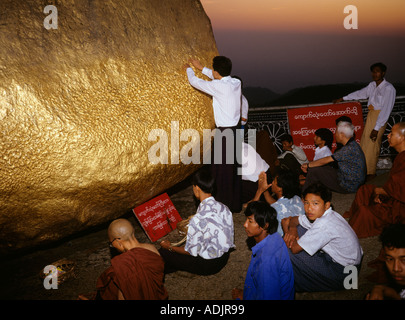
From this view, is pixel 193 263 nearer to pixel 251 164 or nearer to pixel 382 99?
pixel 251 164

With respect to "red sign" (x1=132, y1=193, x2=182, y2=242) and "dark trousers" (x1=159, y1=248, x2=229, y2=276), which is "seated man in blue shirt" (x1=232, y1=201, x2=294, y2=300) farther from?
"red sign" (x1=132, y1=193, x2=182, y2=242)

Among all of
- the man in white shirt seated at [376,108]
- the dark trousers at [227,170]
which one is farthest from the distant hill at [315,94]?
the dark trousers at [227,170]

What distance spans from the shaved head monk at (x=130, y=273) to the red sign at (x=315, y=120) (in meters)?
4.71

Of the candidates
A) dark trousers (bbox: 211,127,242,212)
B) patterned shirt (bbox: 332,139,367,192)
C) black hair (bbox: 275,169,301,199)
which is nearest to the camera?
black hair (bbox: 275,169,301,199)

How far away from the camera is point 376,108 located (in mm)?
5480

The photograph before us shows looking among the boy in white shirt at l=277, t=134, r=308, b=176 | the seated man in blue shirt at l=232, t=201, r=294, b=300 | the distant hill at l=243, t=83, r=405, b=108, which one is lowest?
the seated man in blue shirt at l=232, t=201, r=294, b=300

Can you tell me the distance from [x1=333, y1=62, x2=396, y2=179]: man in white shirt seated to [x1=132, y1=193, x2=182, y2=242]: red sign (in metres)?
3.48

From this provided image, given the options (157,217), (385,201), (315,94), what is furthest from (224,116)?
(315,94)

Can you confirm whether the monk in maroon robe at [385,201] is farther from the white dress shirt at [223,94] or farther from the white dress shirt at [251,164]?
the white dress shirt at [223,94]

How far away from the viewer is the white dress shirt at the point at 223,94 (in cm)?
374

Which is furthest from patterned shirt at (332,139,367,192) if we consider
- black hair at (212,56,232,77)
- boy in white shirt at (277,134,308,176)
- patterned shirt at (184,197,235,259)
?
patterned shirt at (184,197,235,259)

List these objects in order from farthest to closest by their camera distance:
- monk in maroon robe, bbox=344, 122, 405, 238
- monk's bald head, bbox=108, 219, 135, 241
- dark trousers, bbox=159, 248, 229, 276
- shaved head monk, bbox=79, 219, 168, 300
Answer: monk in maroon robe, bbox=344, 122, 405, 238 < dark trousers, bbox=159, 248, 229, 276 < monk's bald head, bbox=108, 219, 135, 241 < shaved head monk, bbox=79, 219, 168, 300

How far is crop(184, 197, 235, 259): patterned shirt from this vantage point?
9.45 feet

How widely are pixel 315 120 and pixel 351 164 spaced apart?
223 cm
